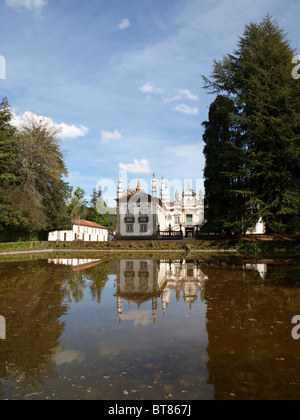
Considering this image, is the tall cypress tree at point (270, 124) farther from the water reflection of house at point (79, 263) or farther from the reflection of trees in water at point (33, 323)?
the reflection of trees in water at point (33, 323)

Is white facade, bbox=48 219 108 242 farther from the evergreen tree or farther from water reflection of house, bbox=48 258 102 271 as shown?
water reflection of house, bbox=48 258 102 271

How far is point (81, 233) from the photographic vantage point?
5488 centimetres

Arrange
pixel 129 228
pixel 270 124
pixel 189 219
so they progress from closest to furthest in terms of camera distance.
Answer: pixel 270 124 → pixel 129 228 → pixel 189 219

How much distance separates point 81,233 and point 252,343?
5277 cm

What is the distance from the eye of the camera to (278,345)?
4371mm

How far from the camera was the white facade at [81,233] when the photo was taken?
4834 centimetres

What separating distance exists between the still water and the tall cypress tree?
16.7 meters

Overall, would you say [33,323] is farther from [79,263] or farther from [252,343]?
[79,263]

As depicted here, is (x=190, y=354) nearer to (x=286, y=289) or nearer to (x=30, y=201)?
(x=286, y=289)

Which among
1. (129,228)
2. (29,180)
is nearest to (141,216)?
(129,228)

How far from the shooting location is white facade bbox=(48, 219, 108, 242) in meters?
48.3

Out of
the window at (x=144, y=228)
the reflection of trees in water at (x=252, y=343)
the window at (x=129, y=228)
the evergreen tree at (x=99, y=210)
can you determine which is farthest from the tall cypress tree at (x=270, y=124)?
the evergreen tree at (x=99, y=210)

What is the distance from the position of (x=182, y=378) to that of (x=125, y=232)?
46.2 m
